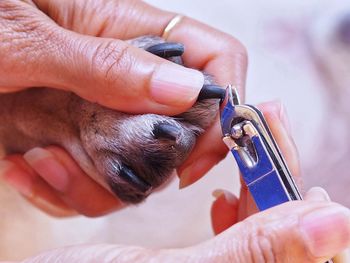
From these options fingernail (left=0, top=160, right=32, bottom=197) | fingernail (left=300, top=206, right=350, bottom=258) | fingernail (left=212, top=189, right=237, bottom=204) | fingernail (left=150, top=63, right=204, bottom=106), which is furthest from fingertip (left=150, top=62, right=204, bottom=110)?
fingernail (left=0, top=160, right=32, bottom=197)

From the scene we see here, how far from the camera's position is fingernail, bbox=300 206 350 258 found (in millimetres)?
661

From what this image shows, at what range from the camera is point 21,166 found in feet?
4.10

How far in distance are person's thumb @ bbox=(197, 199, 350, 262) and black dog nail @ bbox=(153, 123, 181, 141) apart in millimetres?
189

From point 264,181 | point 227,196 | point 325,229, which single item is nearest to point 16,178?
point 227,196

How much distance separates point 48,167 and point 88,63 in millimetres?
399

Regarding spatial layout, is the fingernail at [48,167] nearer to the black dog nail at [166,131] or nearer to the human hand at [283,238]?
the black dog nail at [166,131]

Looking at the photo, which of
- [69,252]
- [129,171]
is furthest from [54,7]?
[69,252]

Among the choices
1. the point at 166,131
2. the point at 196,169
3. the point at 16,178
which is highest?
the point at 166,131

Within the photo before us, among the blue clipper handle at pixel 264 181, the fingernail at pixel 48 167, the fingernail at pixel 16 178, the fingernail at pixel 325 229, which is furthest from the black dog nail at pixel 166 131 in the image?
the fingernail at pixel 16 178

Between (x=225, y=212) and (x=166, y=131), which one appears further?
(x=225, y=212)

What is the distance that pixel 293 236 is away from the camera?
666 mm

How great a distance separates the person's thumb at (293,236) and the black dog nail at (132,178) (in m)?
0.21

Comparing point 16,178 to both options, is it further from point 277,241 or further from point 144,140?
point 277,241

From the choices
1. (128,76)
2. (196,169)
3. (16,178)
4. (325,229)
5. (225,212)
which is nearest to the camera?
(325,229)
